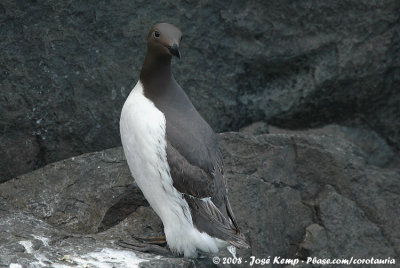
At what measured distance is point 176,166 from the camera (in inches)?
161

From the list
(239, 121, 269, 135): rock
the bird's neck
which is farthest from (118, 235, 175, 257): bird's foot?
(239, 121, 269, 135): rock

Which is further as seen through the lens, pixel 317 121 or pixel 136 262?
pixel 317 121

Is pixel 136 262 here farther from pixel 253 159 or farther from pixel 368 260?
pixel 368 260

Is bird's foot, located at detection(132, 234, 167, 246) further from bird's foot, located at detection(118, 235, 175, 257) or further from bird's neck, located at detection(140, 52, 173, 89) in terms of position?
bird's neck, located at detection(140, 52, 173, 89)

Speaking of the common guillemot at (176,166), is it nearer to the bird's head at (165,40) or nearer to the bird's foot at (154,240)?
the bird's head at (165,40)

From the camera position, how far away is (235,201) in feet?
15.6

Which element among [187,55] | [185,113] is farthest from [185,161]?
[187,55]

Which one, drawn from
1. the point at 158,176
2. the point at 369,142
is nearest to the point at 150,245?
the point at 158,176

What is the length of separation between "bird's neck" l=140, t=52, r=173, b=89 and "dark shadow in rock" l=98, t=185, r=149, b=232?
30.7 inches

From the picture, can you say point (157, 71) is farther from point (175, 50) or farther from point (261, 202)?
point (261, 202)

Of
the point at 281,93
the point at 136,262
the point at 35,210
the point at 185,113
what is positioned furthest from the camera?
the point at 281,93

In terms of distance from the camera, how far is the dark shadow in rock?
184 inches

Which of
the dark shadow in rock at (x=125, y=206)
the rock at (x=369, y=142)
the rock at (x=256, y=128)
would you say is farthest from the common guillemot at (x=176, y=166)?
the rock at (x=369, y=142)

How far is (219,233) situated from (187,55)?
1.57 meters
